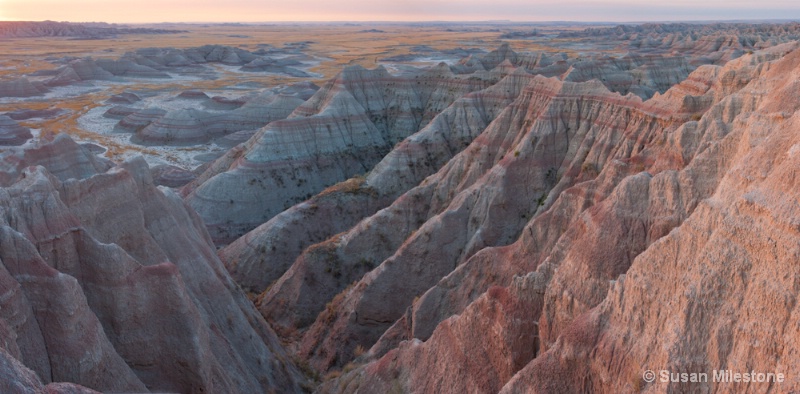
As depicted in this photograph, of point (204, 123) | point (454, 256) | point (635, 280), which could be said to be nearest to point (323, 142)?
point (454, 256)

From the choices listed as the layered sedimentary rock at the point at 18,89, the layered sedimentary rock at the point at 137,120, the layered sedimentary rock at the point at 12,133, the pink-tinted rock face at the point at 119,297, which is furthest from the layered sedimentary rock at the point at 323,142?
the layered sedimentary rock at the point at 18,89

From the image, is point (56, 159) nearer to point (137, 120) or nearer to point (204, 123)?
point (204, 123)

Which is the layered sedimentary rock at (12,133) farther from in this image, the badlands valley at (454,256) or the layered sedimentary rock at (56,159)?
the layered sedimentary rock at (56,159)

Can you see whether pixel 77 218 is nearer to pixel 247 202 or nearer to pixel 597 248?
pixel 597 248

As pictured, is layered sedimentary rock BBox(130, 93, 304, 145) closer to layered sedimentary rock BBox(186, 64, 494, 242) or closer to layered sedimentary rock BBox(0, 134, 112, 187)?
layered sedimentary rock BBox(186, 64, 494, 242)

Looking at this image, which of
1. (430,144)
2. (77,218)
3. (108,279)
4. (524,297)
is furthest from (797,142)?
(430,144)

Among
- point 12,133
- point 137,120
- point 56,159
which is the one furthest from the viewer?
point 137,120
